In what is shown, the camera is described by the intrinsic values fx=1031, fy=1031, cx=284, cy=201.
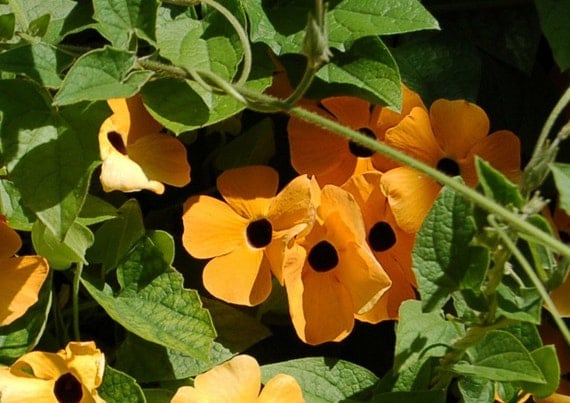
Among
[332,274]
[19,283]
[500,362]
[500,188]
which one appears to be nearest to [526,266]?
[500,188]

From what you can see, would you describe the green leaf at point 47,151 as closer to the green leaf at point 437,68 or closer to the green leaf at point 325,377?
the green leaf at point 325,377

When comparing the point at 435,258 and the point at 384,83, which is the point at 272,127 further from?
the point at 435,258

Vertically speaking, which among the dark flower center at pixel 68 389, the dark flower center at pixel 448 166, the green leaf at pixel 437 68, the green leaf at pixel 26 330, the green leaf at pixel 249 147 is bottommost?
the dark flower center at pixel 68 389

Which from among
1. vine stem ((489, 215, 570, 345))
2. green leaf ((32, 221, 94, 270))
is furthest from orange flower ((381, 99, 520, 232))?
green leaf ((32, 221, 94, 270))

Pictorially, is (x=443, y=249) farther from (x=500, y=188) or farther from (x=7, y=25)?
(x=7, y=25)

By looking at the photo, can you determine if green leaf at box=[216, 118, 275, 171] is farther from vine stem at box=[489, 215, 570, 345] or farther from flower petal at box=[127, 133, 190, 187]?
vine stem at box=[489, 215, 570, 345]

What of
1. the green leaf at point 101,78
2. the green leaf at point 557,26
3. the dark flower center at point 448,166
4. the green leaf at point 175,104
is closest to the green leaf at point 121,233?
the green leaf at point 175,104
